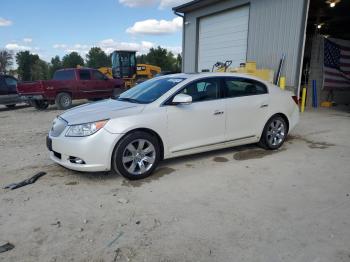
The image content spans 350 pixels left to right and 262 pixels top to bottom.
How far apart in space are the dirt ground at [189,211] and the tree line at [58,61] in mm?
54396

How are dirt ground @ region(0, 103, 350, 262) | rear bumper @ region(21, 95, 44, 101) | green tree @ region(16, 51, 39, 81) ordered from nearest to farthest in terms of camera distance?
dirt ground @ region(0, 103, 350, 262) < rear bumper @ region(21, 95, 44, 101) < green tree @ region(16, 51, 39, 81)

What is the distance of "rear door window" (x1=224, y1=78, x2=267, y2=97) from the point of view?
18.0 ft

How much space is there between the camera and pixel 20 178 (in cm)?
466

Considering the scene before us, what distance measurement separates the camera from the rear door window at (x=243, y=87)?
5477mm

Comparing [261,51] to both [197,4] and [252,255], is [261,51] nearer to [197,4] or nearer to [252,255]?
[197,4]

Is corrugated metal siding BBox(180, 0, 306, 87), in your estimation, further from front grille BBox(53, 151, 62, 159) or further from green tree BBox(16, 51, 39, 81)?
green tree BBox(16, 51, 39, 81)

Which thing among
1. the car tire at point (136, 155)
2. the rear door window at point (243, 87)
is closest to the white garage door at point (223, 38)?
the rear door window at point (243, 87)

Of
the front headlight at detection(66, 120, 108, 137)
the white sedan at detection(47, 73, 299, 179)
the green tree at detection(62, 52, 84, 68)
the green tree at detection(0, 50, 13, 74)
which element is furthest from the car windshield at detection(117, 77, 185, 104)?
the green tree at detection(62, 52, 84, 68)

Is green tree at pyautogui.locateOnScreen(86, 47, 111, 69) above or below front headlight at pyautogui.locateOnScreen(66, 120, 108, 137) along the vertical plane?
above

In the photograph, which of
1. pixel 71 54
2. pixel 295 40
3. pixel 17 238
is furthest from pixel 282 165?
pixel 71 54

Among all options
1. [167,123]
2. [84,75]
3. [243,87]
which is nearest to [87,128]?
[167,123]

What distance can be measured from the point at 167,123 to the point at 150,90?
84cm

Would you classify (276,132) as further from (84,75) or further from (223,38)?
(84,75)

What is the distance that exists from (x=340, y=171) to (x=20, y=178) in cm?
495
